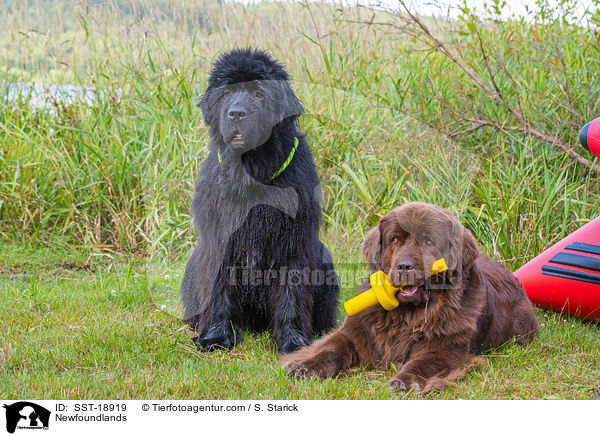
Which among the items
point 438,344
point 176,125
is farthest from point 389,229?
point 176,125

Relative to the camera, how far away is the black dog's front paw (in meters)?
3.52

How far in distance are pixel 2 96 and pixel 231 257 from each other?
167 inches

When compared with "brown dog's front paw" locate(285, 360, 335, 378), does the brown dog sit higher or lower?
higher

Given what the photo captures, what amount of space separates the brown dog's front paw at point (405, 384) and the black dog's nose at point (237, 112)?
1.53 meters

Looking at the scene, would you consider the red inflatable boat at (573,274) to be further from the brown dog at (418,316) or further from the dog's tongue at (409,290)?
the dog's tongue at (409,290)

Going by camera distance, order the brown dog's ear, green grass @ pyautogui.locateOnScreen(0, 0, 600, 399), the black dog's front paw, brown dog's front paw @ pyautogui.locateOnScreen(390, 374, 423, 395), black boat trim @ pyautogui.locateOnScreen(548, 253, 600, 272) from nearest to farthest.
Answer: brown dog's front paw @ pyautogui.locateOnScreen(390, 374, 423, 395) < the brown dog's ear < the black dog's front paw < black boat trim @ pyautogui.locateOnScreen(548, 253, 600, 272) < green grass @ pyautogui.locateOnScreen(0, 0, 600, 399)

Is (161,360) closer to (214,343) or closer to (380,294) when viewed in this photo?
(214,343)

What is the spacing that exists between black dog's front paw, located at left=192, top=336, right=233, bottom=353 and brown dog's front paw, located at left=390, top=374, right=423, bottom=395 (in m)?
1.09

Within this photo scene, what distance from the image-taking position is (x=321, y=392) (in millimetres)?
2812

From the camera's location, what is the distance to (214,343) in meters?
3.54
